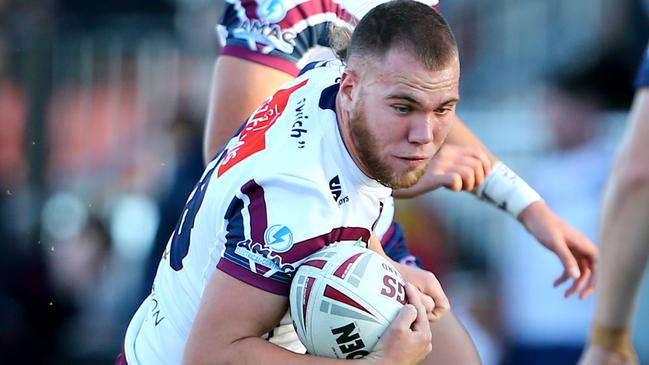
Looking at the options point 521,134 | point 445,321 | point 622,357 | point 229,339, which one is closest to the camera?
point 229,339

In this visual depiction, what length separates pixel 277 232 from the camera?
318 centimetres

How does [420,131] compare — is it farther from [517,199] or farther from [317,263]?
[517,199]

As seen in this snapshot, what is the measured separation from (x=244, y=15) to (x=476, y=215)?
12.0 feet

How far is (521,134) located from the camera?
765cm

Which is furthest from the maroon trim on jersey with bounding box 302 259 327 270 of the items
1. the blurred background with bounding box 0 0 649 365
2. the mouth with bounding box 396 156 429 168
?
the blurred background with bounding box 0 0 649 365

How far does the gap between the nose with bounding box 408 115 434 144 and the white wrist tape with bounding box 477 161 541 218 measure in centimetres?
116

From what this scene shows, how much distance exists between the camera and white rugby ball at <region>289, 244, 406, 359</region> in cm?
318

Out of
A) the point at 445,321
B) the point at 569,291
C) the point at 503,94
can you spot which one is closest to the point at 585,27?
the point at 503,94

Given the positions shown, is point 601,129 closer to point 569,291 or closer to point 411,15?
point 569,291

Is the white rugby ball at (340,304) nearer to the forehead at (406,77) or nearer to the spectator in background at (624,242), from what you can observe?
the forehead at (406,77)

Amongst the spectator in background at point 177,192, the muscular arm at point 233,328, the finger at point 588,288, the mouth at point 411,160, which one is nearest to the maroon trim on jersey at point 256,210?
the muscular arm at point 233,328

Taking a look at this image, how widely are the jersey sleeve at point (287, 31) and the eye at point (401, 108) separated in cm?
104

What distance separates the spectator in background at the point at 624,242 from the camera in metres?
4.36

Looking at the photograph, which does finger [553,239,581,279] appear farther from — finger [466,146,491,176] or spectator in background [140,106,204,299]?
spectator in background [140,106,204,299]
